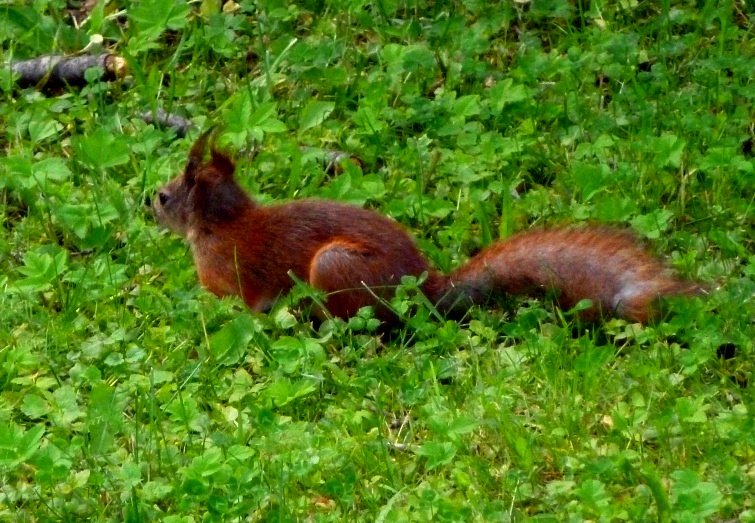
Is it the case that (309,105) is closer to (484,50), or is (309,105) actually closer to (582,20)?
(484,50)

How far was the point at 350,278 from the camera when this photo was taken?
4.69 m

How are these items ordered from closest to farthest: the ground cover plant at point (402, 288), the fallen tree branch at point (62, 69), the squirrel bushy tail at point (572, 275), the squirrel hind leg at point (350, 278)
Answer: the ground cover plant at point (402, 288) → the squirrel bushy tail at point (572, 275) → the squirrel hind leg at point (350, 278) → the fallen tree branch at point (62, 69)

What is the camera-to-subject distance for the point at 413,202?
5305 mm

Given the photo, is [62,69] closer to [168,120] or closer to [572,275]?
[168,120]

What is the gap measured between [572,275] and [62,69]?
2.55 meters

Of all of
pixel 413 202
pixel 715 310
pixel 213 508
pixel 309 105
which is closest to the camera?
pixel 213 508

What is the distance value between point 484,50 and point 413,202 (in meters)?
1.05

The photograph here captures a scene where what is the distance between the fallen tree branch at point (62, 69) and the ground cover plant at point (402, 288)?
5 centimetres

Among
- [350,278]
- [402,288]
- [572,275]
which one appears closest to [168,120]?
[350,278]

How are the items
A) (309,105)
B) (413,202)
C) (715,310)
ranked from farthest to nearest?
1. (309,105)
2. (413,202)
3. (715,310)

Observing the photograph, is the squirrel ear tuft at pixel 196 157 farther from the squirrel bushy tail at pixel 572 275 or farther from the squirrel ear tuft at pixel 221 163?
the squirrel bushy tail at pixel 572 275

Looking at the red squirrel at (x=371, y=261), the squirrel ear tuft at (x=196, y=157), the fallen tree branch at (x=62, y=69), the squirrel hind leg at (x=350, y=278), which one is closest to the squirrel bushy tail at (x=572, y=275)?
the red squirrel at (x=371, y=261)

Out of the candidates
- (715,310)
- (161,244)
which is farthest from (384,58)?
(715,310)

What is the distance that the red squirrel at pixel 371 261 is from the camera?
4555mm
